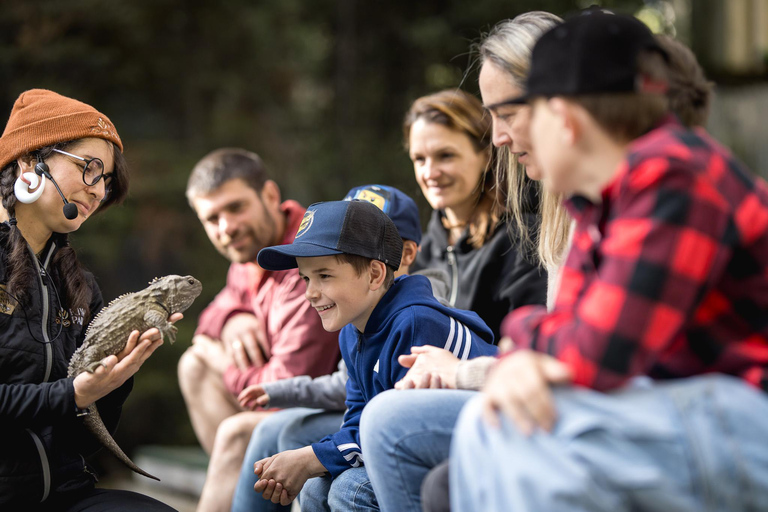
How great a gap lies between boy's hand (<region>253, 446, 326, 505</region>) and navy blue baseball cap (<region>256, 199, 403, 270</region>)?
599mm

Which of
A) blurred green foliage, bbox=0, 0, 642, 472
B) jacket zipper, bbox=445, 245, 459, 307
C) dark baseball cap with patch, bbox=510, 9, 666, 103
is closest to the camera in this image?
dark baseball cap with patch, bbox=510, 9, 666, 103

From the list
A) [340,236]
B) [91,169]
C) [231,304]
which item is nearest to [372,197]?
[340,236]

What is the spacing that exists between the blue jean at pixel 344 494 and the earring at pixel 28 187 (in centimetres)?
121

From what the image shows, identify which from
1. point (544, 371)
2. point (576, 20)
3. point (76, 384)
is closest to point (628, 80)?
point (576, 20)

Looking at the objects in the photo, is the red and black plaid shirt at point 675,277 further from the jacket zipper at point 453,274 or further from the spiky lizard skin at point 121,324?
the jacket zipper at point 453,274

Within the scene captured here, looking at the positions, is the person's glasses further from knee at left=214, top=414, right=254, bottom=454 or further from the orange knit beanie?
knee at left=214, top=414, right=254, bottom=454

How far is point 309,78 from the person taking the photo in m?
7.01

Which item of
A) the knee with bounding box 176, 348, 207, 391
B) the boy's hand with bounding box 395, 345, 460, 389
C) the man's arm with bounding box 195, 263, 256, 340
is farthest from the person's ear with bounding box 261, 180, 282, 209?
the boy's hand with bounding box 395, 345, 460, 389

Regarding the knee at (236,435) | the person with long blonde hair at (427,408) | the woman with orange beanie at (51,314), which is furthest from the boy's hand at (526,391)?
the knee at (236,435)

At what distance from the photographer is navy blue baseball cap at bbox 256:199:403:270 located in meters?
2.09

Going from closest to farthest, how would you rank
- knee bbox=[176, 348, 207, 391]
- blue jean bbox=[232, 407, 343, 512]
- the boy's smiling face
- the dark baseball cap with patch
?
the dark baseball cap with patch < the boy's smiling face < blue jean bbox=[232, 407, 343, 512] < knee bbox=[176, 348, 207, 391]

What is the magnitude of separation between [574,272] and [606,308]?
0.87 feet

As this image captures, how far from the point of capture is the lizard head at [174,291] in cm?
231

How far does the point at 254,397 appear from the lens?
2664 mm
